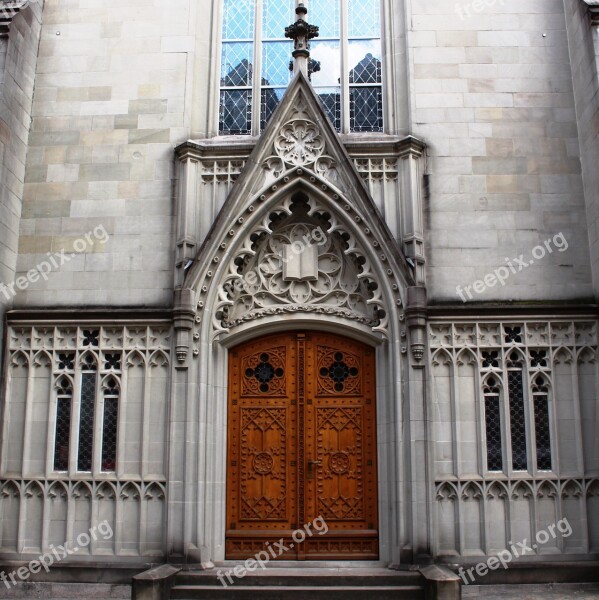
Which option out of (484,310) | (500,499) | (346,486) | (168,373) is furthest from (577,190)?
(168,373)

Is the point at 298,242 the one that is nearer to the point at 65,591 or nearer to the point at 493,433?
the point at 493,433

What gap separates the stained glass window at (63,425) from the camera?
964cm

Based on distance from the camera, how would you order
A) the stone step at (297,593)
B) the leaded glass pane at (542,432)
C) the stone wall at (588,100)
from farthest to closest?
1. the stone wall at (588,100)
2. the leaded glass pane at (542,432)
3. the stone step at (297,593)

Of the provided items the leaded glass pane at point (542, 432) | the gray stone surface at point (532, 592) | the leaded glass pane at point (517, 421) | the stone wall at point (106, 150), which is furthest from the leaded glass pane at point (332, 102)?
the gray stone surface at point (532, 592)

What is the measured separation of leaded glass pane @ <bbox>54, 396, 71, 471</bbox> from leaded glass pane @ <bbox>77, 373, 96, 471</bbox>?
0.17m

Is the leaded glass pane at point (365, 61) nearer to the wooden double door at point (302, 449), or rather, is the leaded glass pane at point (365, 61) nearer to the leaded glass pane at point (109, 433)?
the wooden double door at point (302, 449)

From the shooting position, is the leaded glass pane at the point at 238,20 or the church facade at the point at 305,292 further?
the leaded glass pane at the point at 238,20

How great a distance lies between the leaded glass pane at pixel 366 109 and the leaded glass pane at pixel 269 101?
3.59ft

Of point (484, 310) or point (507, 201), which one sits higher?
point (507, 201)

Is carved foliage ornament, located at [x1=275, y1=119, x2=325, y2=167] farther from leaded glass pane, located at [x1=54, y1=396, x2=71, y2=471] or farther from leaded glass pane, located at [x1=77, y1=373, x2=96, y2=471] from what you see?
leaded glass pane, located at [x1=54, y1=396, x2=71, y2=471]

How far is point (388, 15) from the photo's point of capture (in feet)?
36.5

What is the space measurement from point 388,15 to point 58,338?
22.3 ft

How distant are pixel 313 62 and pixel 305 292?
3.70m

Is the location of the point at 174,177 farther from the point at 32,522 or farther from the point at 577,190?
the point at 577,190
